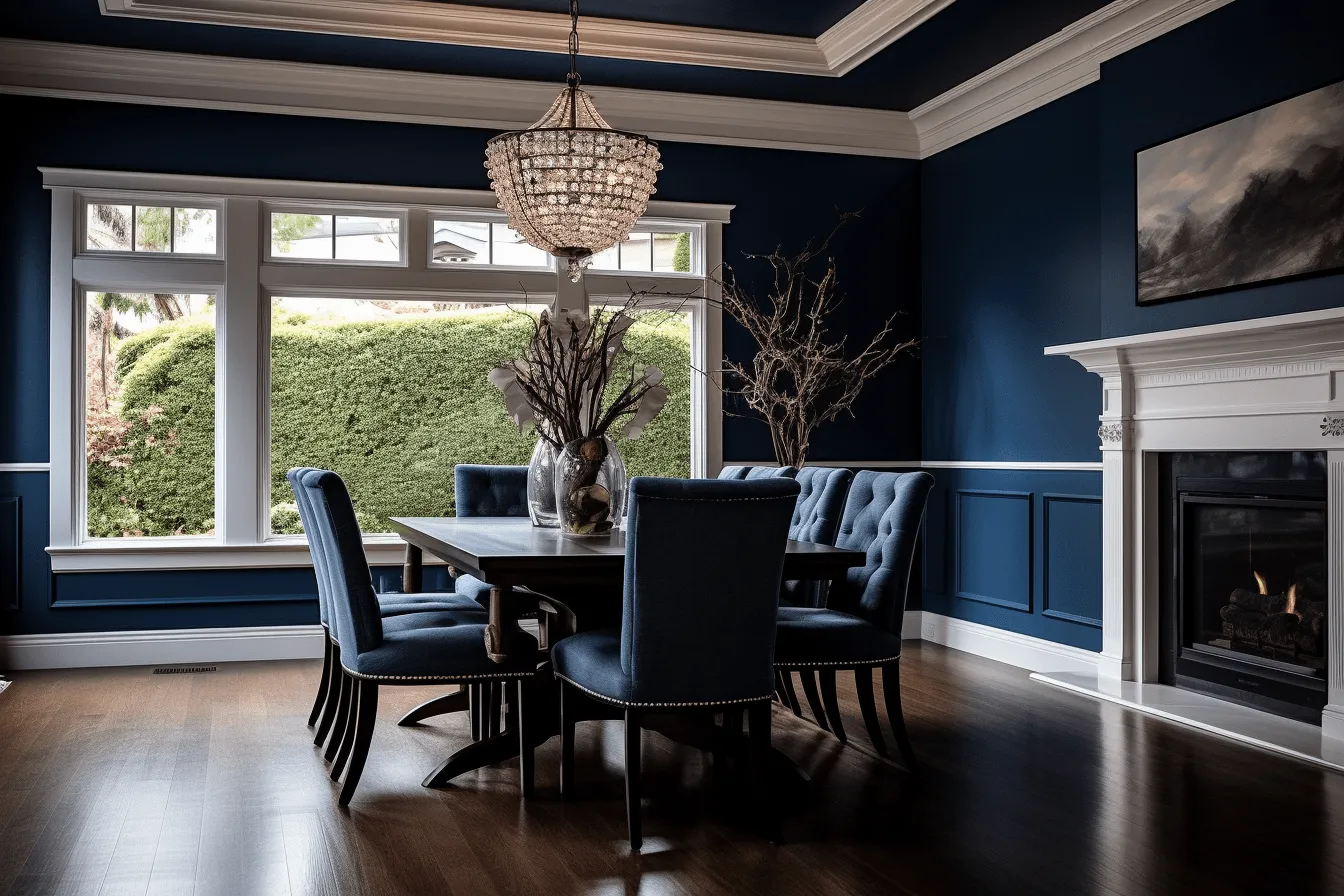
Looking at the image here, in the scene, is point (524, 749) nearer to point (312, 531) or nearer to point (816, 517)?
point (312, 531)

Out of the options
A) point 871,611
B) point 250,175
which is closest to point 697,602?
point 871,611

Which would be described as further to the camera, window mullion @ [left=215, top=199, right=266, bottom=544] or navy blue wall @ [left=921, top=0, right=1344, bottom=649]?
window mullion @ [left=215, top=199, right=266, bottom=544]

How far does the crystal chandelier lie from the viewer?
400 centimetres

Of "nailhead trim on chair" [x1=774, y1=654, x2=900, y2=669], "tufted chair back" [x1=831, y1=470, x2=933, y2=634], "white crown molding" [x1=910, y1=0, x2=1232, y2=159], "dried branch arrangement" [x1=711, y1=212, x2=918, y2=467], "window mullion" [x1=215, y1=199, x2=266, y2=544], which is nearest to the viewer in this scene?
"nailhead trim on chair" [x1=774, y1=654, x2=900, y2=669]

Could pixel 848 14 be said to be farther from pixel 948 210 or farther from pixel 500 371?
pixel 500 371

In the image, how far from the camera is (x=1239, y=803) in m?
3.43

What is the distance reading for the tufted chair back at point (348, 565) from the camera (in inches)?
130

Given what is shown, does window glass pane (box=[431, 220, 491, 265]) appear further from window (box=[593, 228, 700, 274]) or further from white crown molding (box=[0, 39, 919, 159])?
window (box=[593, 228, 700, 274])

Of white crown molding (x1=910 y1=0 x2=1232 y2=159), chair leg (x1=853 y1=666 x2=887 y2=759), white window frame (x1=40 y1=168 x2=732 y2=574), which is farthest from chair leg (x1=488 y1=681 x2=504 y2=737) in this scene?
white crown molding (x1=910 y1=0 x2=1232 y2=159)

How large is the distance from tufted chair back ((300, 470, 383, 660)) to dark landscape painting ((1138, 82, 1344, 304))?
3314 mm

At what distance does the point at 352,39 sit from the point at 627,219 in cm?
215

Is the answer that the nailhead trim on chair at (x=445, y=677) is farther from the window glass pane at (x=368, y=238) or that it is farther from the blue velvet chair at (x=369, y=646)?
the window glass pane at (x=368, y=238)

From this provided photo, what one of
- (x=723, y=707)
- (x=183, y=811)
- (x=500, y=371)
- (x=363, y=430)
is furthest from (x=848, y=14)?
(x=183, y=811)

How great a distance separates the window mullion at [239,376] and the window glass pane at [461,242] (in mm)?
901
